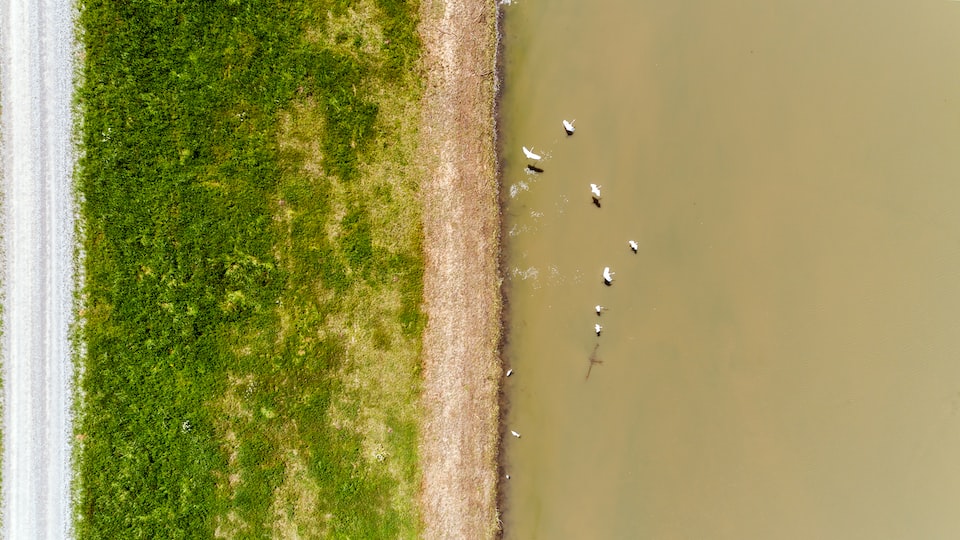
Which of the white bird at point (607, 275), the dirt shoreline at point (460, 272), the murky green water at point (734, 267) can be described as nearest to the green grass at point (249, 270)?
the dirt shoreline at point (460, 272)

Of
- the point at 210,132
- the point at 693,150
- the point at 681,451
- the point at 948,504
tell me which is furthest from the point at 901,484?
the point at 210,132

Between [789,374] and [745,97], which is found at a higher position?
[745,97]

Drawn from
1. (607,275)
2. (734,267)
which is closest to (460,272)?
(607,275)

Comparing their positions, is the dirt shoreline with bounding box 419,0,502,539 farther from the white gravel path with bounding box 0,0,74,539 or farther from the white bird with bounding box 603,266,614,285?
the white gravel path with bounding box 0,0,74,539

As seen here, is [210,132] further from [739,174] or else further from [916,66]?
[916,66]

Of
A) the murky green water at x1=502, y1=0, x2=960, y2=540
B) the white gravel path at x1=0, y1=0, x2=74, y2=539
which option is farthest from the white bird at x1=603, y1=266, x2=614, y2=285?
the white gravel path at x1=0, y1=0, x2=74, y2=539

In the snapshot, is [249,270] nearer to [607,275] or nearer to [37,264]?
[37,264]
